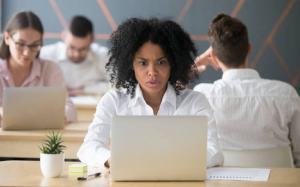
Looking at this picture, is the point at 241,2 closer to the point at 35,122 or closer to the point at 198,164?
the point at 35,122

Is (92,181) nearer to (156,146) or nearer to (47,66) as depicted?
(156,146)

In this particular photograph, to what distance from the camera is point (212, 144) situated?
5.87ft

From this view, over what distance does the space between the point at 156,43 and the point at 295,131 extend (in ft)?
3.01

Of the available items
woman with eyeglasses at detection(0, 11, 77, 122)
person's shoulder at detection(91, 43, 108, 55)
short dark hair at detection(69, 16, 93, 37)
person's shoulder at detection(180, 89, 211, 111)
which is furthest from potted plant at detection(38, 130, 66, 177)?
person's shoulder at detection(91, 43, 108, 55)

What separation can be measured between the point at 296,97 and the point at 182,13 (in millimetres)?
3289

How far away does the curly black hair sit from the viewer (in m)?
1.89

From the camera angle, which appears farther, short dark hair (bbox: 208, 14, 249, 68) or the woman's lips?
short dark hair (bbox: 208, 14, 249, 68)

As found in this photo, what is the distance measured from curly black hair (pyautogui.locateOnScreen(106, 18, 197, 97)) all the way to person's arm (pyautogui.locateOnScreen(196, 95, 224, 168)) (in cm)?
16

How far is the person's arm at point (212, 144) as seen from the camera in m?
1.71

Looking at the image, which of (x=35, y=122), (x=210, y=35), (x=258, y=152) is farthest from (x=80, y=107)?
(x=258, y=152)

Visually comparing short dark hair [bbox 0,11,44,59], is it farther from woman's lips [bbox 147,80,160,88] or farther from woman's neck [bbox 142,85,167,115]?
woman's lips [bbox 147,80,160,88]

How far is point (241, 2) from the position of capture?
17.6 feet

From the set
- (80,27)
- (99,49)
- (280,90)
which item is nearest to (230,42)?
(280,90)

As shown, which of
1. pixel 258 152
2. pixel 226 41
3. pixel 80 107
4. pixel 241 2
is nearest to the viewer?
pixel 258 152
